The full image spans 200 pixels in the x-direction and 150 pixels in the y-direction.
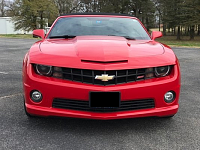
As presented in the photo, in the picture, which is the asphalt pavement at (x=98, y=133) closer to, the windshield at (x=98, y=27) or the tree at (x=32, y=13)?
the windshield at (x=98, y=27)

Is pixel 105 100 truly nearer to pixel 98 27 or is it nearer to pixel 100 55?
pixel 100 55

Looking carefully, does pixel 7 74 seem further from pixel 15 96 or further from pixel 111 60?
pixel 111 60

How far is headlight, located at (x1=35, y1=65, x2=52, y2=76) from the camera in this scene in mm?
2512

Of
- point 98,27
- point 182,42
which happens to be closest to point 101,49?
point 98,27

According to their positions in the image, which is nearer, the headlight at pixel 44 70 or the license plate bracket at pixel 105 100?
the license plate bracket at pixel 105 100

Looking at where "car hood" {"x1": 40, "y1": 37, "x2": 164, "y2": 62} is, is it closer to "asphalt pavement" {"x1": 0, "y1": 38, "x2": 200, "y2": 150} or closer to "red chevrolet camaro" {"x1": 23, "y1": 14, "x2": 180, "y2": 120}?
"red chevrolet camaro" {"x1": 23, "y1": 14, "x2": 180, "y2": 120}

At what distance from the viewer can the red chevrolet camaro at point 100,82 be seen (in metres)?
2.41

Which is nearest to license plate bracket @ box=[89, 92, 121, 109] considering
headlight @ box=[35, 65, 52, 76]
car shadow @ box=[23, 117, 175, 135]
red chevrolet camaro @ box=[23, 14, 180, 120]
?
red chevrolet camaro @ box=[23, 14, 180, 120]

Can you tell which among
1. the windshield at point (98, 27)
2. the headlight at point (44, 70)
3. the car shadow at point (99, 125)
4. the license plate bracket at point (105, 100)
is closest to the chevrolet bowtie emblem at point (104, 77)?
the license plate bracket at point (105, 100)

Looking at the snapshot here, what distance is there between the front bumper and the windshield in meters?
1.19

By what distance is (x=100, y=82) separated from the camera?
2.43 metres

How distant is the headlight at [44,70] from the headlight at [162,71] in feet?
3.93

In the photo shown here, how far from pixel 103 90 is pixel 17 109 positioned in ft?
5.48

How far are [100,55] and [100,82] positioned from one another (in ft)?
1.04
